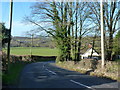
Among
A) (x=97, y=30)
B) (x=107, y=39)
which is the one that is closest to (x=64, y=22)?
(x=97, y=30)

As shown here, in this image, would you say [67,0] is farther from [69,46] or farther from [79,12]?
[69,46]

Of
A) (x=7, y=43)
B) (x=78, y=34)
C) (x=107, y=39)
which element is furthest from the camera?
(x=78, y=34)

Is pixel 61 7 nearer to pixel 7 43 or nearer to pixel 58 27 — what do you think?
pixel 58 27

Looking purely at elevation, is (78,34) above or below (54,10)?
below

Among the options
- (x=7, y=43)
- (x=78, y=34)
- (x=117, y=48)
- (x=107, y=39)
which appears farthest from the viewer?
(x=78, y=34)

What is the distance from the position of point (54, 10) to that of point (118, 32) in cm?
1391

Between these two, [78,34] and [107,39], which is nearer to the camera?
[107,39]

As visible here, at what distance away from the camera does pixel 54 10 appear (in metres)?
39.3

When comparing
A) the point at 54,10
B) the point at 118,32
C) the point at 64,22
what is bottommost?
the point at 118,32

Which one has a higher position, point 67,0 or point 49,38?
point 67,0

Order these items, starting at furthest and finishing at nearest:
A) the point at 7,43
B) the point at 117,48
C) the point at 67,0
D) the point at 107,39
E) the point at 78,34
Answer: the point at 67,0, the point at 78,34, the point at 107,39, the point at 117,48, the point at 7,43

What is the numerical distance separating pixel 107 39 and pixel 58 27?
11.4m

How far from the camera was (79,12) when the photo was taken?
3628 cm

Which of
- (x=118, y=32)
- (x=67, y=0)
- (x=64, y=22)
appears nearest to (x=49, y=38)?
(x=64, y=22)
